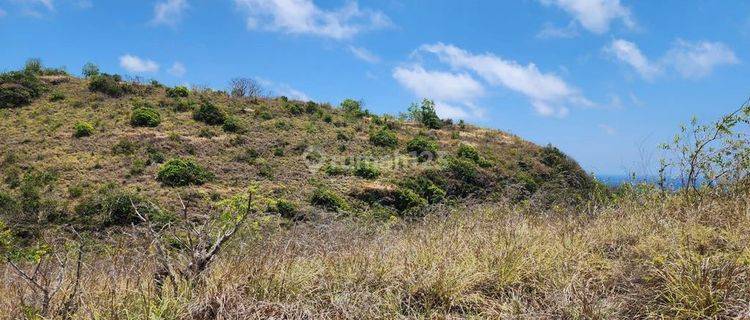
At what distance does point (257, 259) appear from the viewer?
15.6 feet

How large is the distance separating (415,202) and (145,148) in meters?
16.4

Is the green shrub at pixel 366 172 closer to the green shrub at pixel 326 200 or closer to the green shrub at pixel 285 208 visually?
the green shrub at pixel 326 200

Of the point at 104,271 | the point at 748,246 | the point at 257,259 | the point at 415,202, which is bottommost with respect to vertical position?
the point at 104,271

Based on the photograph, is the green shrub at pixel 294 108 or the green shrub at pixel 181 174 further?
the green shrub at pixel 294 108

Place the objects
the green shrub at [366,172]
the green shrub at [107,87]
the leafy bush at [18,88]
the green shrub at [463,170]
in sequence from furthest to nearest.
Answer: the green shrub at [107,87]
the leafy bush at [18,88]
the green shrub at [463,170]
the green shrub at [366,172]

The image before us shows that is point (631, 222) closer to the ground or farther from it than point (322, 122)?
closer to the ground

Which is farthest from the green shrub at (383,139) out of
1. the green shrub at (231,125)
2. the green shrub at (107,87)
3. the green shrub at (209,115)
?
the green shrub at (107,87)

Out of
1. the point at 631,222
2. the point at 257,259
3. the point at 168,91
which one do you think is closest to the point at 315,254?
the point at 257,259

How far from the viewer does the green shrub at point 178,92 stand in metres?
42.2

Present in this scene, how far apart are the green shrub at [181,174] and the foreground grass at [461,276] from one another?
22.9 m

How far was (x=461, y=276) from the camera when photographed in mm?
4539

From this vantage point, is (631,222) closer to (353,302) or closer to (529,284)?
(529,284)

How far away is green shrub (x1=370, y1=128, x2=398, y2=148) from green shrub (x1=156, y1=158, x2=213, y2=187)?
1378cm

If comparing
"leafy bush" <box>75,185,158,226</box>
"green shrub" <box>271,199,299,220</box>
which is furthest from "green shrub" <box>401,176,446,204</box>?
"leafy bush" <box>75,185,158,226</box>
